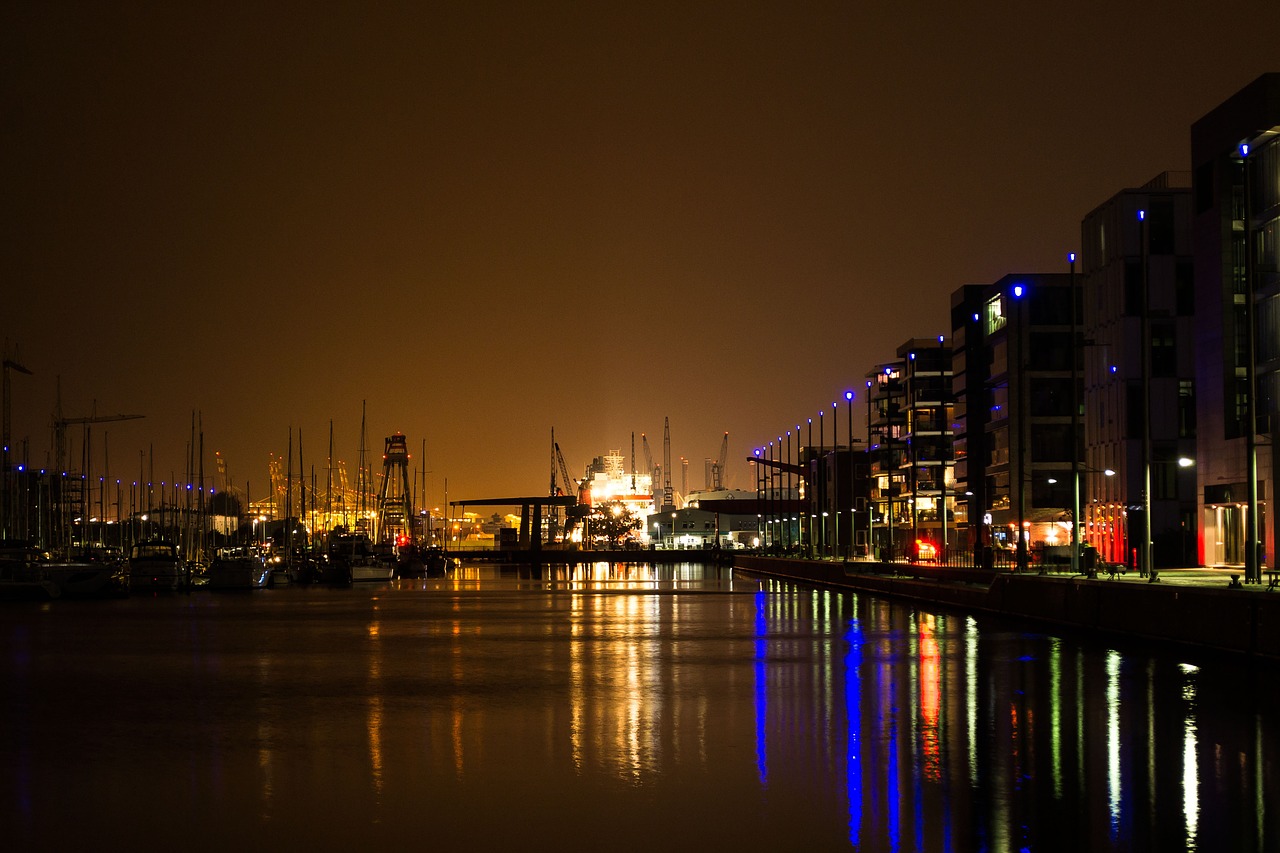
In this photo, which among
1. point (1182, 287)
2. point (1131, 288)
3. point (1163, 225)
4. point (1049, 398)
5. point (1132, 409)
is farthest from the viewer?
point (1049, 398)

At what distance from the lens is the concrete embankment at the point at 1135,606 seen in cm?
2723

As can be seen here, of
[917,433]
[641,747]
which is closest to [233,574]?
[641,747]

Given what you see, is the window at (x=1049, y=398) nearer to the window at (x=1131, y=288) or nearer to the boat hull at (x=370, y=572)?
the window at (x=1131, y=288)

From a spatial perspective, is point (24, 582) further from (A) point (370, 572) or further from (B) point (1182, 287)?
(B) point (1182, 287)

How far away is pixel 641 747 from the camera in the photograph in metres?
16.8

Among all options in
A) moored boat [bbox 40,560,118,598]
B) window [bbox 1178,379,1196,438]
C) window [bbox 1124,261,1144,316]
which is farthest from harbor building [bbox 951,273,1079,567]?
moored boat [bbox 40,560,118,598]

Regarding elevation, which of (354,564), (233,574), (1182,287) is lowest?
(354,564)

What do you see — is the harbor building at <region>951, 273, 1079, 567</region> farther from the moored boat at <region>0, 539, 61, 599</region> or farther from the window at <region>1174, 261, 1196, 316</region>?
the moored boat at <region>0, 539, 61, 599</region>

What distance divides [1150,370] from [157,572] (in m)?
53.1

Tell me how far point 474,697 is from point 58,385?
100004 mm

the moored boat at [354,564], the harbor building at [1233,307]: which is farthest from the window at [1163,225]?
the moored boat at [354,564]

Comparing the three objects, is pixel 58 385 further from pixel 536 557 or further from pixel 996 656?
pixel 996 656

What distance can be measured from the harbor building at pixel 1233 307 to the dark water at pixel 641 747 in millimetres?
26404

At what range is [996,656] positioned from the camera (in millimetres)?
29859
